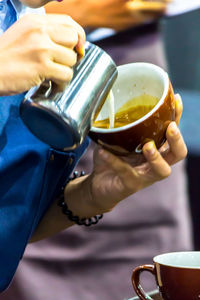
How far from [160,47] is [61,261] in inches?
28.1

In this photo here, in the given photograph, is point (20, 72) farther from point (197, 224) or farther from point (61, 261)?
point (197, 224)

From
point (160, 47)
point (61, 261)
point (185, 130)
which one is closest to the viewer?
point (61, 261)

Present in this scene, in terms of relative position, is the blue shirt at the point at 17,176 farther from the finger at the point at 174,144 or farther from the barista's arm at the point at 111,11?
the barista's arm at the point at 111,11

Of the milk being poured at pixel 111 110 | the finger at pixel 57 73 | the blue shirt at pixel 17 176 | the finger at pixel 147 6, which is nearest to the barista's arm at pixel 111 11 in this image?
the finger at pixel 147 6

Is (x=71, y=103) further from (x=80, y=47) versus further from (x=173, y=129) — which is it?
(x=173, y=129)

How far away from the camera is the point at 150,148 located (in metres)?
0.98

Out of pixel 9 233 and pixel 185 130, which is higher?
pixel 9 233

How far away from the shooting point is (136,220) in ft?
6.30

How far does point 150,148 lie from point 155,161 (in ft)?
Result: 0.15

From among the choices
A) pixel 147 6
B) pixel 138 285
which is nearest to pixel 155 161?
pixel 138 285

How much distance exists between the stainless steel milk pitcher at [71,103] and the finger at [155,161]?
11 cm

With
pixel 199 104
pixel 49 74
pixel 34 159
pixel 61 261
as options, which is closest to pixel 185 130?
pixel 199 104

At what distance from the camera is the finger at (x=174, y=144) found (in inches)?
39.1

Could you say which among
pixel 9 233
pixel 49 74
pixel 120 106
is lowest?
pixel 9 233
